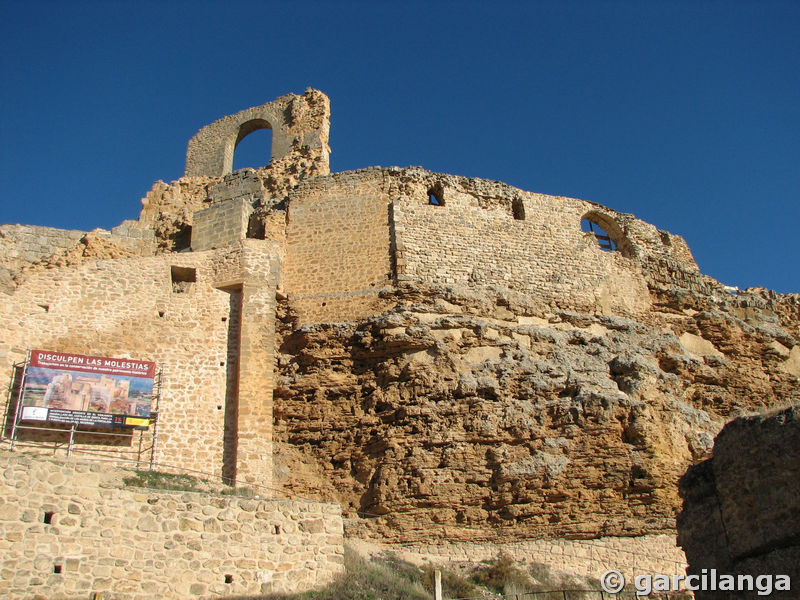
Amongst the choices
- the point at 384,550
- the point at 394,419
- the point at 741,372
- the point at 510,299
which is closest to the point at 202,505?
the point at 384,550

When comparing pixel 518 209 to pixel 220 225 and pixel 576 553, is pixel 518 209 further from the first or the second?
pixel 576 553

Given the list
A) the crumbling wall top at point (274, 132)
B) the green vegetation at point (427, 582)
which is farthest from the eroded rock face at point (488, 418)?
the crumbling wall top at point (274, 132)

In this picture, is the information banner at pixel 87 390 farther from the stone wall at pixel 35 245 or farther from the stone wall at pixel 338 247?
the stone wall at pixel 338 247

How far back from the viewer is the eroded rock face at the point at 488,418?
1224 centimetres

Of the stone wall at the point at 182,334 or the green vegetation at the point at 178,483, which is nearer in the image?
the green vegetation at the point at 178,483

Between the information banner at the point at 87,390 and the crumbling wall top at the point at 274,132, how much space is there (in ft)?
25.0

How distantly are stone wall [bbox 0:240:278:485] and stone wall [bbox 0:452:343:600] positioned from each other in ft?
9.42

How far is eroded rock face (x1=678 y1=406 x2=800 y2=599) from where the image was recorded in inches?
224

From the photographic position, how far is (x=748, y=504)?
6.09 metres

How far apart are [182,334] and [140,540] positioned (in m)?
5.45

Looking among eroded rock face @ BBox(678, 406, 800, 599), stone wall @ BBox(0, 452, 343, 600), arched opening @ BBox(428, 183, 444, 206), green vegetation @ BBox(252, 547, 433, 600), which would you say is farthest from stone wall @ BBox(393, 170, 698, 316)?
eroded rock face @ BBox(678, 406, 800, 599)

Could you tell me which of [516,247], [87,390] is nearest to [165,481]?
[87,390]

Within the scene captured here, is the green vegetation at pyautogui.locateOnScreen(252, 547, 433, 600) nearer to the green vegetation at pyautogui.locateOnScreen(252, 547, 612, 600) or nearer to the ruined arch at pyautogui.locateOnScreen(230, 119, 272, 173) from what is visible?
the green vegetation at pyautogui.locateOnScreen(252, 547, 612, 600)

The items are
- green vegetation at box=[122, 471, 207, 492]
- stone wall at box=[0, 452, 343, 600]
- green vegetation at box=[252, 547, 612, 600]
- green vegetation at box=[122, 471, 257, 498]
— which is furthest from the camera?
green vegetation at box=[122, 471, 257, 498]
